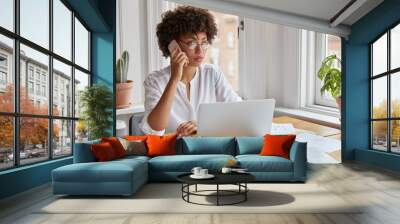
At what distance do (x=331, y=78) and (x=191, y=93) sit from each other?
9.03 feet

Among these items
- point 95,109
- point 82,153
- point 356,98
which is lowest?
point 82,153

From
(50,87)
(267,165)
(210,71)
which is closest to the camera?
(267,165)

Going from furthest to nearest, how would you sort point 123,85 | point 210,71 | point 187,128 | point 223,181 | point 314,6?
point 123,85 → point 210,71 → point 187,128 → point 314,6 → point 223,181

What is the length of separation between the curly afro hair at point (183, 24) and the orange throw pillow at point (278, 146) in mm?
2927

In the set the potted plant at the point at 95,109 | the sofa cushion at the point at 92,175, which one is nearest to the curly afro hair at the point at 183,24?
the potted plant at the point at 95,109

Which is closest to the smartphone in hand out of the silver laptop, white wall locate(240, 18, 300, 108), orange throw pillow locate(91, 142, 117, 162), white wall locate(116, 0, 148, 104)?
white wall locate(116, 0, 148, 104)

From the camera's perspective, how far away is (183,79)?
849 cm

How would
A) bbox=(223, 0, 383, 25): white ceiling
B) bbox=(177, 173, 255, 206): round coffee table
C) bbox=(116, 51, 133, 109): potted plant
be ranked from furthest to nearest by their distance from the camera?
bbox=(116, 51, 133, 109): potted plant
bbox=(223, 0, 383, 25): white ceiling
bbox=(177, 173, 255, 206): round coffee table

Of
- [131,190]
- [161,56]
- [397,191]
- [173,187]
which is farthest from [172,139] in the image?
[397,191]

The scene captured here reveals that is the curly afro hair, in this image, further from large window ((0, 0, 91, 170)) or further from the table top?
the table top

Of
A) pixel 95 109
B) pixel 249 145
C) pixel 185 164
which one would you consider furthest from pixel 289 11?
pixel 95 109

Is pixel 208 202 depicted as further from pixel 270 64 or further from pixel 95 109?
pixel 270 64

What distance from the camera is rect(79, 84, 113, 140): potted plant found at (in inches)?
306

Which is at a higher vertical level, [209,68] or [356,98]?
[209,68]
